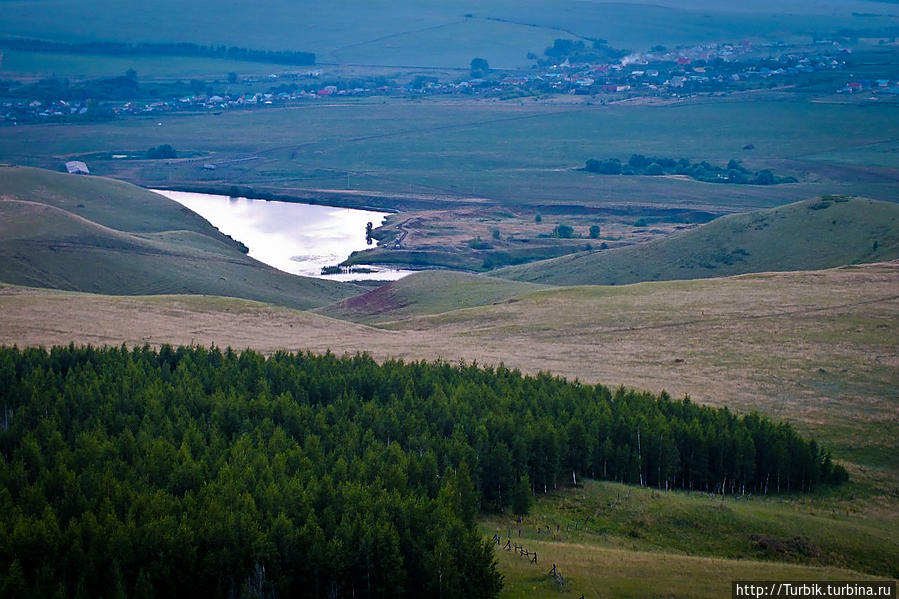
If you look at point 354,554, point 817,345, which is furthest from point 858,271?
point 354,554

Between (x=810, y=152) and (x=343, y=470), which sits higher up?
(x=810, y=152)

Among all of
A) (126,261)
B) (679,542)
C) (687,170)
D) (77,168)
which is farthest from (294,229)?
(679,542)

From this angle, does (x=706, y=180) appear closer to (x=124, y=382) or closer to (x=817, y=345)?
(x=817, y=345)

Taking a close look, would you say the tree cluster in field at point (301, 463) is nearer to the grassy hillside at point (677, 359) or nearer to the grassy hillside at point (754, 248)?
the grassy hillside at point (677, 359)

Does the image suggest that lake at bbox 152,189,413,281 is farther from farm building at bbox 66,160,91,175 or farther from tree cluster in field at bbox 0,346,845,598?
tree cluster in field at bbox 0,346,845,598

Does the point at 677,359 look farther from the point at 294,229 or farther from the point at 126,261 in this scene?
the point at 294,229

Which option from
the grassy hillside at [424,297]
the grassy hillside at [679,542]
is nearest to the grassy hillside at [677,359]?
the grassy hillside at [679,542]
